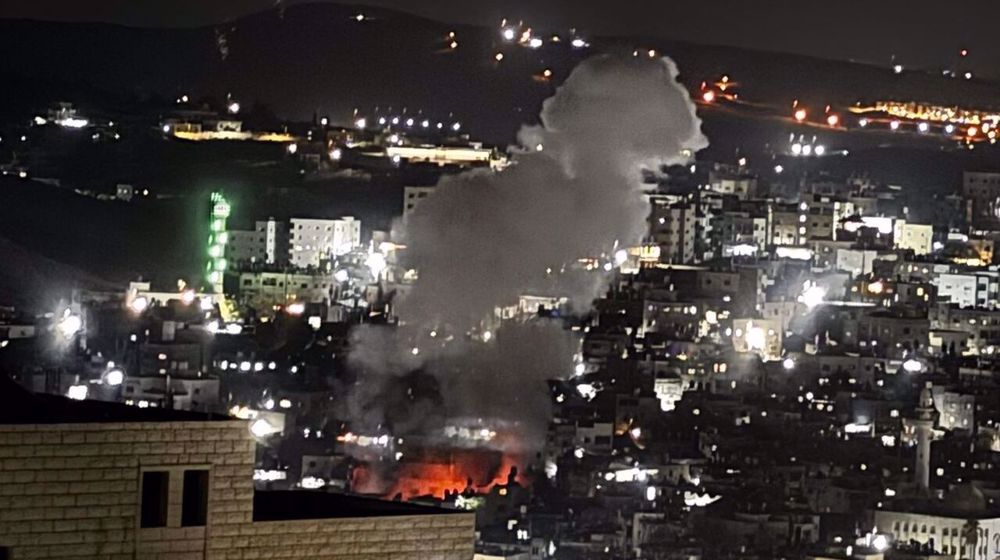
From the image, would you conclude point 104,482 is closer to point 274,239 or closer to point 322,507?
point 322,507

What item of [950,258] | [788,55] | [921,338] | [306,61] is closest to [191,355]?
[921,338]

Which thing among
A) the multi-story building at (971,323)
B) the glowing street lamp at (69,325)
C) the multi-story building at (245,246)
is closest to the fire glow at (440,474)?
the glowing street lamp at (69,325)

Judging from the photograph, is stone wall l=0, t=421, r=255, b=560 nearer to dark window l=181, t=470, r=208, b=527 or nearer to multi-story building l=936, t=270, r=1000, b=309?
dark window l=181, t=470, r=208, b=527

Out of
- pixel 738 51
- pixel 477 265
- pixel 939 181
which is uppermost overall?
pixel 738 51

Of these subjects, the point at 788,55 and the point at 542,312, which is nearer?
the point at 542,312

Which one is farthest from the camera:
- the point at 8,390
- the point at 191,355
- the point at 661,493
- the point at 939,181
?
the point at 939,181

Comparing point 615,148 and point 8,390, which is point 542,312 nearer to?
point 615,148

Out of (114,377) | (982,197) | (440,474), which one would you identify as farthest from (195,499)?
(982,197)

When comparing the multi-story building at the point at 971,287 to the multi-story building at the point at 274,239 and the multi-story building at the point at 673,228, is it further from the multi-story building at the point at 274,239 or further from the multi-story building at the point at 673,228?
the multi-story building at the point at 274,239
